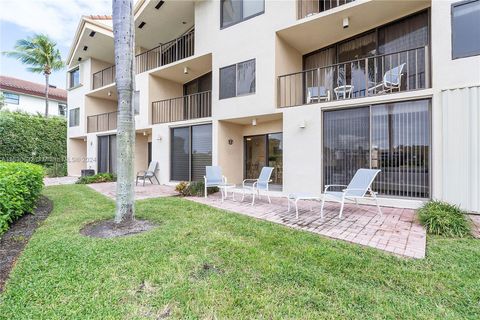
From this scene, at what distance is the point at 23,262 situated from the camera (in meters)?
3.27

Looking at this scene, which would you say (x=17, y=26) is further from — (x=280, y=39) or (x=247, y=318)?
(x=247, y=318)

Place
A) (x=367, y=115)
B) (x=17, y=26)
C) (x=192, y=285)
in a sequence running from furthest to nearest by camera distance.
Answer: (x=17, y=26) < (x=367, y=115) < (x=192, y=285)

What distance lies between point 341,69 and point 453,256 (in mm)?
6672

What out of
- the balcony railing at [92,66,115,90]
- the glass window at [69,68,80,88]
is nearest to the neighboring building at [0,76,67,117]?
the glass window at [69,68,80,88]

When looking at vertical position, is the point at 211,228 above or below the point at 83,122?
below

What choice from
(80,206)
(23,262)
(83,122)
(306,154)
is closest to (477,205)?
(306,154)

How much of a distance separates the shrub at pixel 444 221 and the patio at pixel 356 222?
0.55ft

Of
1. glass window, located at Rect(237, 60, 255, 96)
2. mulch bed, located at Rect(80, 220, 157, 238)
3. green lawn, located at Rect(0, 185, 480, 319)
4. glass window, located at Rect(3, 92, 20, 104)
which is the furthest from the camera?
glass window, located at Rect(3, 92, 20, 104)

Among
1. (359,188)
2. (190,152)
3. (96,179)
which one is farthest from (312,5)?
(96,179)

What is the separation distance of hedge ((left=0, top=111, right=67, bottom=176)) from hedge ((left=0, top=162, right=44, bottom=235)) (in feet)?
44.1

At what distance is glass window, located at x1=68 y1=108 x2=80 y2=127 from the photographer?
17625mm

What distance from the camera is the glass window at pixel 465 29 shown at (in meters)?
5.41

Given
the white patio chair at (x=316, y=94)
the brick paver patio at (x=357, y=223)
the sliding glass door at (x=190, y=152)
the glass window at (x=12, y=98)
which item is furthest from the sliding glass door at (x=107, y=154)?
the glass window at (x=12, y=98)

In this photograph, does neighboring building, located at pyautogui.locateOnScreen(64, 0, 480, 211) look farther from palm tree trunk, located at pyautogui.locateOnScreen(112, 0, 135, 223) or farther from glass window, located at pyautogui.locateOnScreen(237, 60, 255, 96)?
palm tree trunk, located at pyautogui.locateOnScreen(112, 0, 135, 223)
